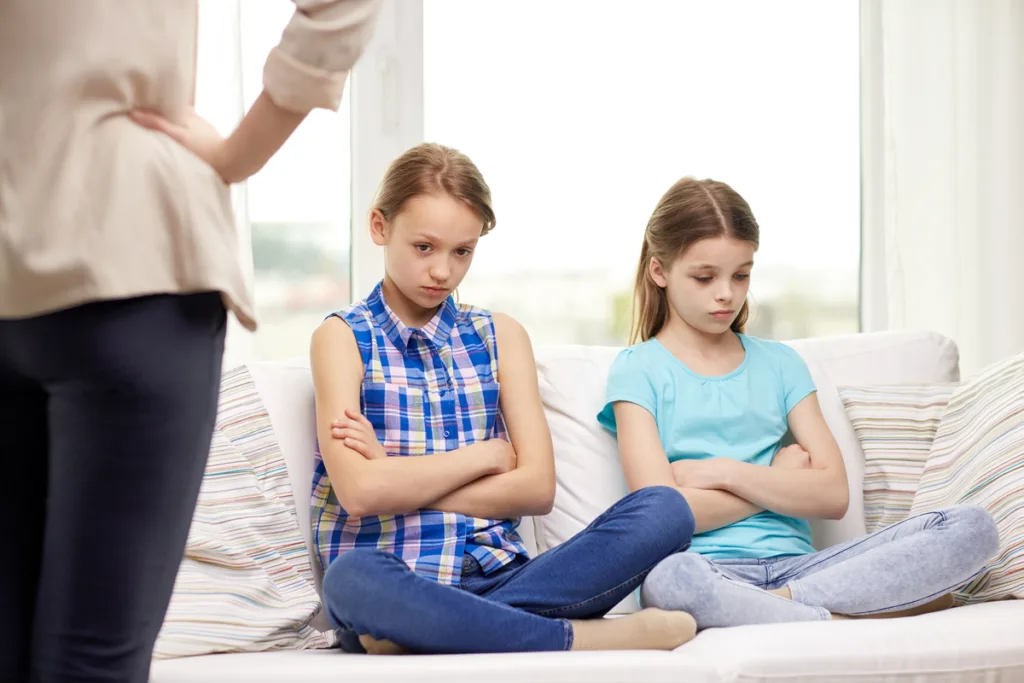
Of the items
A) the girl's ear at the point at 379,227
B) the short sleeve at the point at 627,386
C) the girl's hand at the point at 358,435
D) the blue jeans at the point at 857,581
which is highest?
the girl's ear at the point at 379,227

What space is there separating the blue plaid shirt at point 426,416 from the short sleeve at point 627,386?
227mm

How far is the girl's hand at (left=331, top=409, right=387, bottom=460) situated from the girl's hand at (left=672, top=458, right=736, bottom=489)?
0.55 m

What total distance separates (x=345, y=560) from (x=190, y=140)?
0.86 m

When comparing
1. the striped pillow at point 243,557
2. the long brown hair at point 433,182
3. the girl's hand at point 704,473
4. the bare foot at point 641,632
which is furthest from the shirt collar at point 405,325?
the bare foot at point 641,632

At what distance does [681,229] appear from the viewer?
6.72 feet

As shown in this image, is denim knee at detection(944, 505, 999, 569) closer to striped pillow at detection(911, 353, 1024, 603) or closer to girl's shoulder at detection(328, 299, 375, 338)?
striped pillow at detection(911, 353, 1024, 603)

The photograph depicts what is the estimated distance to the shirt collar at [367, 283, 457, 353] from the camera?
6.09 feet

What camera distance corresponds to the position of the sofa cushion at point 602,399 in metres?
2.00

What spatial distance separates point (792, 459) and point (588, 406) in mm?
401

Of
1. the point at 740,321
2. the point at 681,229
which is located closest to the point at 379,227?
the point at 681,229

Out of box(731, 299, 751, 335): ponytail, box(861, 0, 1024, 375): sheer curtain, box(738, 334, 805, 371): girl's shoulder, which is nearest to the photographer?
box(738, 334, 805, 371): girl's shoulder

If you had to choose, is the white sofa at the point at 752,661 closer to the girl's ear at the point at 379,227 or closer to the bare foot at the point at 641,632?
the bare foot at the point at 641,632

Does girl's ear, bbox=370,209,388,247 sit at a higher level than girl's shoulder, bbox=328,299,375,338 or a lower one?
higher

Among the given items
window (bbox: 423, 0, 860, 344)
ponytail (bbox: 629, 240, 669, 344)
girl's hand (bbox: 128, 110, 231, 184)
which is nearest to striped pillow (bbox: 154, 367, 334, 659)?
ponytail (bbox: 629, 240, 669, 344)
